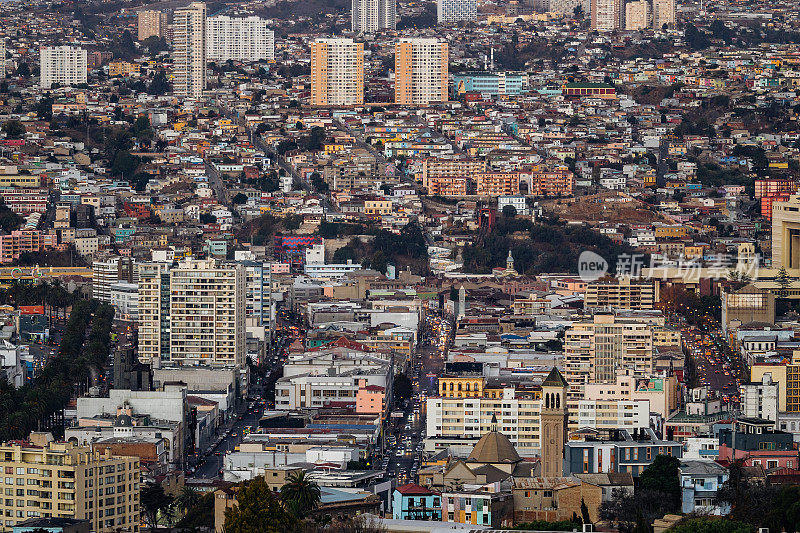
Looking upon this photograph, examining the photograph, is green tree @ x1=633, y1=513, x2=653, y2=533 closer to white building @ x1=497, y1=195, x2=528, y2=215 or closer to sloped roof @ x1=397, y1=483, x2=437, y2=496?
sloped roof @ x1=397, y1=483, x2=437, y2=496

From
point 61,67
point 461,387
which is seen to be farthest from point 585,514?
point 61,67

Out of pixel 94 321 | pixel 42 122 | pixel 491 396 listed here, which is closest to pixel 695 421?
pixel 491 396

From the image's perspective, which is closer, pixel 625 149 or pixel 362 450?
pixel 362 450

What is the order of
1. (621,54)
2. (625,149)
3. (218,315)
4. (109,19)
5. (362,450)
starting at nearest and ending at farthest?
1. (362,450)
2. (218,315)
3. (625,149)
4. (621,54)
5. (109,19)

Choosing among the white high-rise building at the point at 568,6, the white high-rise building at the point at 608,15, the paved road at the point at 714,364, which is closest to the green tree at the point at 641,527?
the paved road at the point at 714,364

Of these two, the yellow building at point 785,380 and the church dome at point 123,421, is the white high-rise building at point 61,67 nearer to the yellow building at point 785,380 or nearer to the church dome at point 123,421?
the church dome at point 123,421

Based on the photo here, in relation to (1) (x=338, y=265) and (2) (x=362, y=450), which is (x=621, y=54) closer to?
(1) (x=338, y=265)
